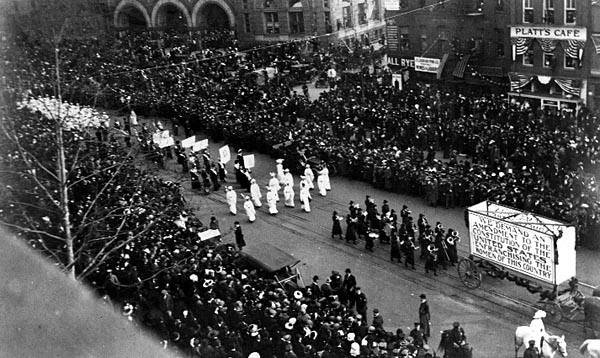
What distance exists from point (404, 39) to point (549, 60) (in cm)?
1152

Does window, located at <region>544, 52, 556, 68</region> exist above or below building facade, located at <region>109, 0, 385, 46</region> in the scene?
below

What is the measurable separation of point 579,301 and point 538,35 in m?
21.6

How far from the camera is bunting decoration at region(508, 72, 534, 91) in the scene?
3675cm

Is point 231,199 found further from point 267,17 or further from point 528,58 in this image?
point 267,17

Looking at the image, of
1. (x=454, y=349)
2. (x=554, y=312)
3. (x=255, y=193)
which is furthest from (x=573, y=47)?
(x=454, y=349)

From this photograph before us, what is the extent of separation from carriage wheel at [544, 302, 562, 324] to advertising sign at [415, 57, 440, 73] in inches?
985

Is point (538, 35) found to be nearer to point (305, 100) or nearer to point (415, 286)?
point (305, 100)

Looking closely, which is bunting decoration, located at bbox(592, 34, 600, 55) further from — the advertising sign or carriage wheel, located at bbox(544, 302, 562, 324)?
carriage wheel, located at bbox(544, 302, 562, 324)

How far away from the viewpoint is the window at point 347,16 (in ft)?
184

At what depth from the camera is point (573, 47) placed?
112 feet

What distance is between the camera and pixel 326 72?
165ft

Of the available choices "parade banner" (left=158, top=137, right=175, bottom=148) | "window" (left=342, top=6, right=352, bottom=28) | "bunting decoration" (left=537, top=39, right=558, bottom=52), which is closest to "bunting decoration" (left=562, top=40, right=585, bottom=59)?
"bunting decoration" (left=537, top=39, right=558, bottom=52)

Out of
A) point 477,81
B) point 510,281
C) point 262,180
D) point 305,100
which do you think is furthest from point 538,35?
point 510,281

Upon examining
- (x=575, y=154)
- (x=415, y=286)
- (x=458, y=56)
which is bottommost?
(x=415, y=286)
